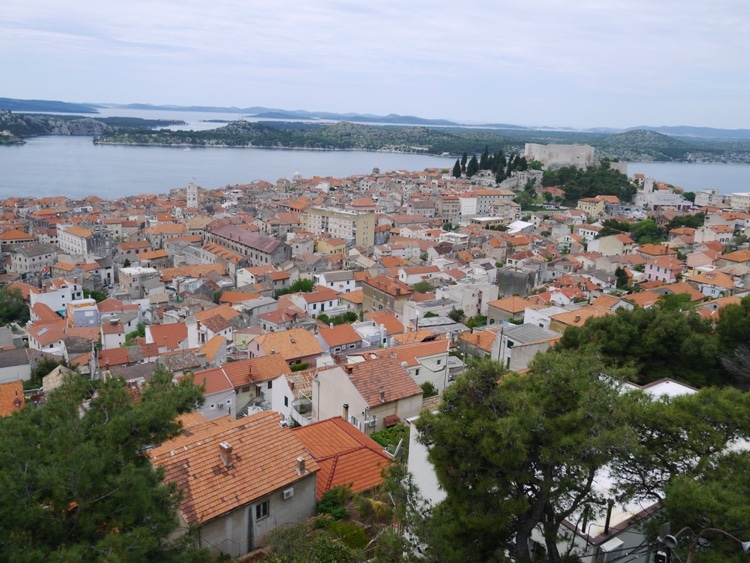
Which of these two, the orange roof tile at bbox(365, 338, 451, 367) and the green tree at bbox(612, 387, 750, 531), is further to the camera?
the orange roof tile at bbox(365, 338, 451, 367)

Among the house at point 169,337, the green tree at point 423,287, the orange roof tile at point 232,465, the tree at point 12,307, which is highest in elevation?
the orange roof tile at point 232,465

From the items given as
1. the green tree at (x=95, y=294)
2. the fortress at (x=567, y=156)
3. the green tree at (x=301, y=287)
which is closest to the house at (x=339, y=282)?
the green tree at (x=301, y=287)

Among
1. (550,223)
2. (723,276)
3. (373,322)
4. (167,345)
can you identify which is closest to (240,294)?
(167,345)

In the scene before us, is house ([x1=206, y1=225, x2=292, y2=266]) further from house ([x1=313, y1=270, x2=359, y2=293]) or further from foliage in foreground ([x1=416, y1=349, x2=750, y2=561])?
foliage in foreground ([x1=416, y1=349, x2=750, y2=561])

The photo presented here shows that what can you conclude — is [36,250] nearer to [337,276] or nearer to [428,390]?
[337,276]

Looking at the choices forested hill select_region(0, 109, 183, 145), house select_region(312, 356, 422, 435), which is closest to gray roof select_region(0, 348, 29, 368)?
house select_region(312, 356, 422, 435)

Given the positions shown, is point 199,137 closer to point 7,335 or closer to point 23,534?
point 7,335

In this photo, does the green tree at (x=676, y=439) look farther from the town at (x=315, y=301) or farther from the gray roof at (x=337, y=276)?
the gray roof at (x=337, y=276)
